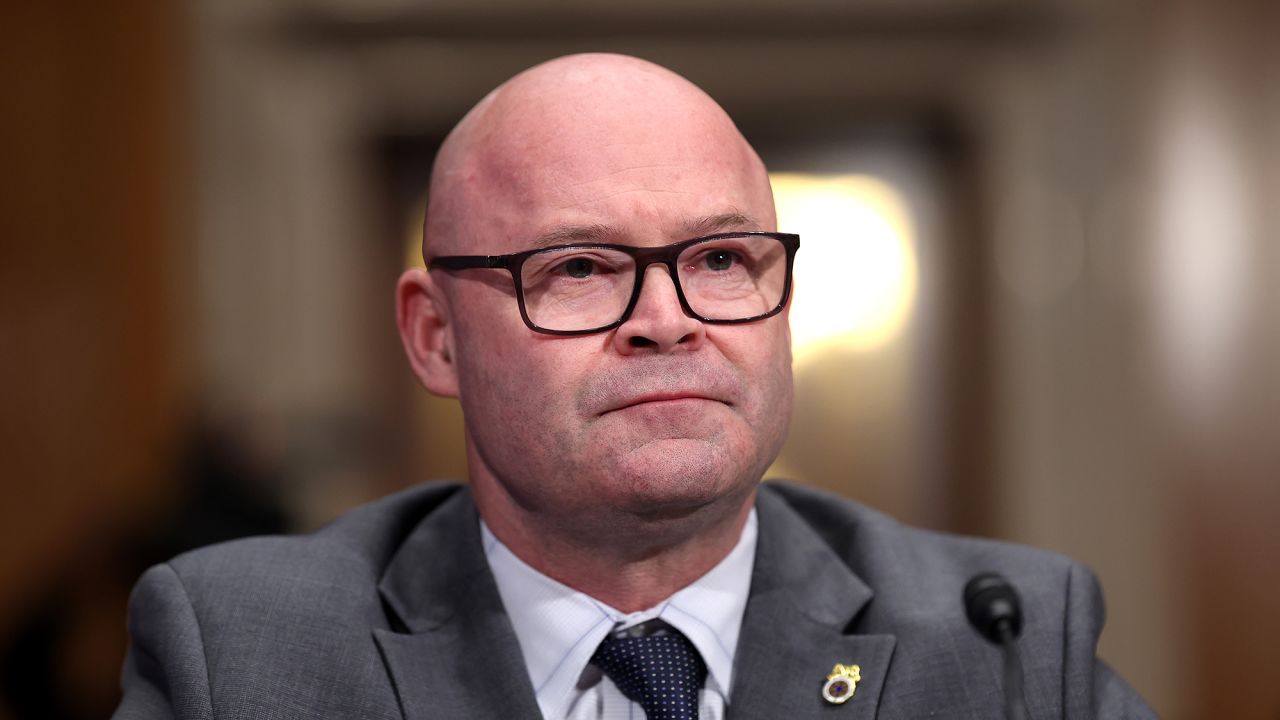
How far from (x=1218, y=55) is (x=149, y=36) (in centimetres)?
353

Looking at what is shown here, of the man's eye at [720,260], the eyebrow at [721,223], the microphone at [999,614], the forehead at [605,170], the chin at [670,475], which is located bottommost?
the microphone at [999,614]

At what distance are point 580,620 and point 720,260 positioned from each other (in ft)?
1.48

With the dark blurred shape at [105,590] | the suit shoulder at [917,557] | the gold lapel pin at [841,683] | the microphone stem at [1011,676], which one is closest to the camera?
the microphone stem at [1011,676]

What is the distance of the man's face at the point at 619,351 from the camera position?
1.42 m

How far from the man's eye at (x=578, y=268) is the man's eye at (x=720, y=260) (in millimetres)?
139

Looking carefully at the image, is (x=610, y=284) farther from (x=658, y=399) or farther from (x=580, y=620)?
(x=580, y=620)

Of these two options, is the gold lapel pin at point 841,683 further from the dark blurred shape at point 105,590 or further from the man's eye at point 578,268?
the dark blurred shape at point 105,590

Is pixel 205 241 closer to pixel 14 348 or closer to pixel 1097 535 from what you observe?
pixel 14 348

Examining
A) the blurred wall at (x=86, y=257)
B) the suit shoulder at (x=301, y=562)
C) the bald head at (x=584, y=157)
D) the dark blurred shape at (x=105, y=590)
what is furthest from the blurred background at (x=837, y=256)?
the bald head at (x=584, y=157)

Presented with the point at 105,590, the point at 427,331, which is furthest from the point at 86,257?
the point at 427,331

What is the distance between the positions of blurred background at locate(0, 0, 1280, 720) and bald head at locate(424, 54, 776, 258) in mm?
2668

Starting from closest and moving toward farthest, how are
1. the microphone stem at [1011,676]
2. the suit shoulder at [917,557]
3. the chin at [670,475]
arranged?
the microphone stem at [1011,676] < the chin at [670,475] < the suit shoulder at [917,557]

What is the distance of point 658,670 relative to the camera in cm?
149

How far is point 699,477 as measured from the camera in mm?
1412
